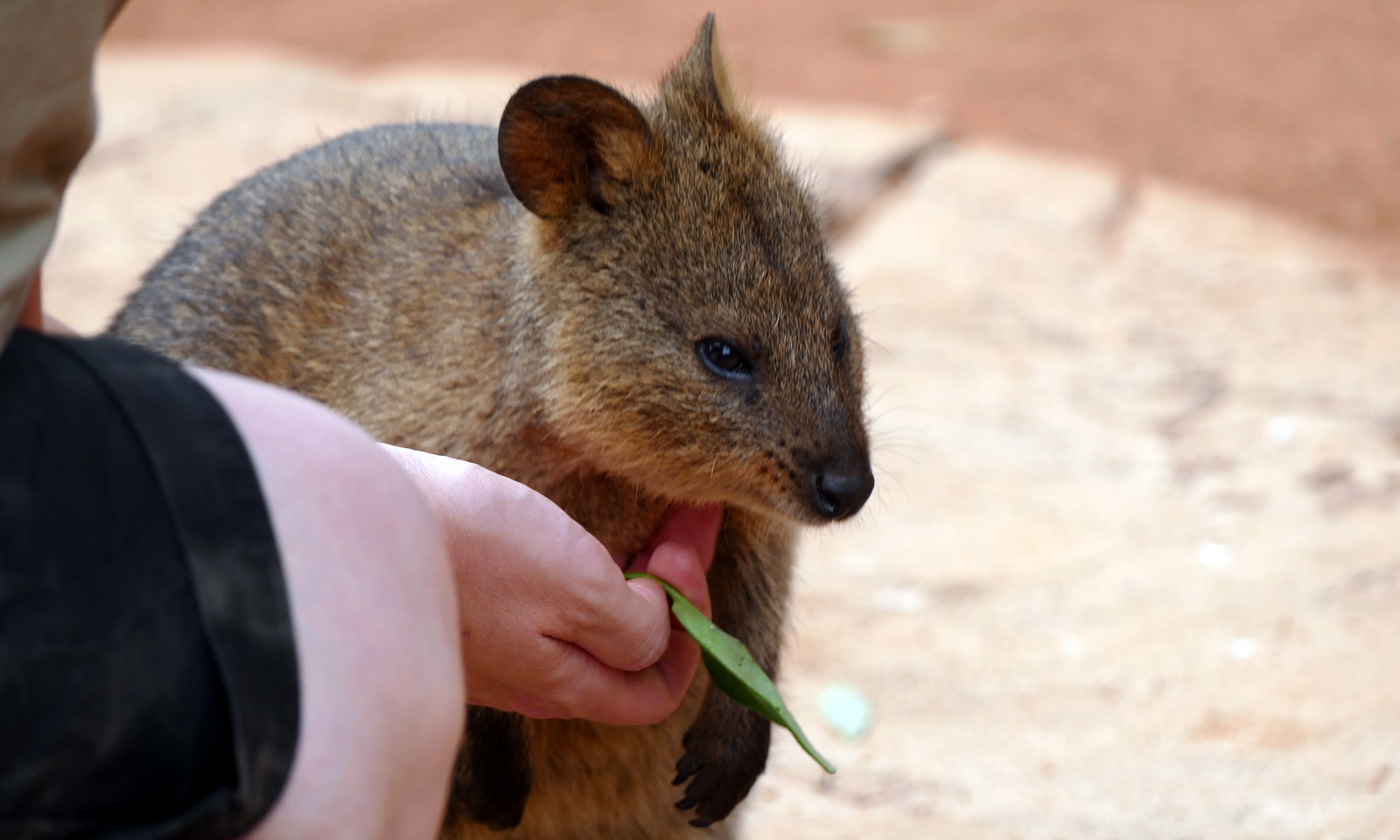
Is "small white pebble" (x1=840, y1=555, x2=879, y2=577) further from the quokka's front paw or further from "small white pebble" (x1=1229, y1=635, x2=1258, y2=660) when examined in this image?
the quokka's front paw

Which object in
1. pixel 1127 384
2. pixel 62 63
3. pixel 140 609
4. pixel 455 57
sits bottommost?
pixel 455 57

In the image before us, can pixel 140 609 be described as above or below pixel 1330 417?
above

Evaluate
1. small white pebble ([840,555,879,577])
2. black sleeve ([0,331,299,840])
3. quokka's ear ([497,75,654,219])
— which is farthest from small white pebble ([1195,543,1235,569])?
black sleeve ([0,331,299,840])

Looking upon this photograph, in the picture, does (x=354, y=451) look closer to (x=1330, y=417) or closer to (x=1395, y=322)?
(x=1330, y=417)

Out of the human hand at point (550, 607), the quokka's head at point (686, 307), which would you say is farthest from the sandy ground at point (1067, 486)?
the human hand at point (550, 607)

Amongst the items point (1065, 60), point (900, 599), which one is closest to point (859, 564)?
point (900, 599)

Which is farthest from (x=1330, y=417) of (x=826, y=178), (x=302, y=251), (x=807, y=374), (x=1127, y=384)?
(x=302, y=251)
